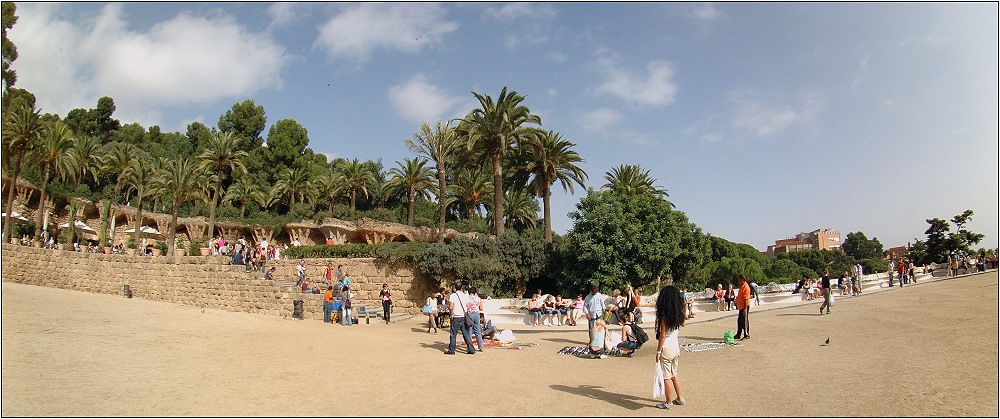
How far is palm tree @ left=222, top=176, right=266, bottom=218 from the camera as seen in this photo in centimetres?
4650

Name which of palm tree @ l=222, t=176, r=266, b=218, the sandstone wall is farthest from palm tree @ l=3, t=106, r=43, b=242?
Result: palm tree @ l=222, t=176, r=266, b=218

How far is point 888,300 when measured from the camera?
1934 cm

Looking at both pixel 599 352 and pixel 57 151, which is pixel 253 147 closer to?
pixel 57 151

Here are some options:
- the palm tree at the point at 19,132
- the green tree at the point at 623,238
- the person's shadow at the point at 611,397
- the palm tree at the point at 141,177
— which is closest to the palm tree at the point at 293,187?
the palm tree at the point at 141,177

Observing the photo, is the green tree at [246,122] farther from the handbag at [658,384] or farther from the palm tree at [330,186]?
the handbag at [658,384]

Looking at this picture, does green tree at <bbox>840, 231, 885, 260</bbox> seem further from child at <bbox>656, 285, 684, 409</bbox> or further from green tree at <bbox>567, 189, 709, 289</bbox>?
child at <bbox>656, 285, 684, 409</bbox>

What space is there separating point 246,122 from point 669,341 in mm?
55537

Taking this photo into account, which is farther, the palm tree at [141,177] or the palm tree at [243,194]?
the palm tree at [243,194]

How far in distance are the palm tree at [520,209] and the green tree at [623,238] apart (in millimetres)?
16863

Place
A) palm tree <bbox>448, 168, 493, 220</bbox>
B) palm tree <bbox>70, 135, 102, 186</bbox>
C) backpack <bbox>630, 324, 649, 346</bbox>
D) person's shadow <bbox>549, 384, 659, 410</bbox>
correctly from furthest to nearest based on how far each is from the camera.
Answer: palm tree <bbox>448, 168, 493, 220</bbox> < palm tree <bbox>70, 135, 102, 186</bbox> < backpack <bbox>630, 324, 649, 346</bbox> < person's shadow <bbox>549, 384, 659, 410</bbox>

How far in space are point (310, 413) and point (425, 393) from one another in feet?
5.52

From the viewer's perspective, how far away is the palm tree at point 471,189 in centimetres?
4331

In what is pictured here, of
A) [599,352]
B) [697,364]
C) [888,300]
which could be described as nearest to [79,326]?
[599,352]

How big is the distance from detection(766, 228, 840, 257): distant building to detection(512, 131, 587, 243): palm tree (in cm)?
9992
